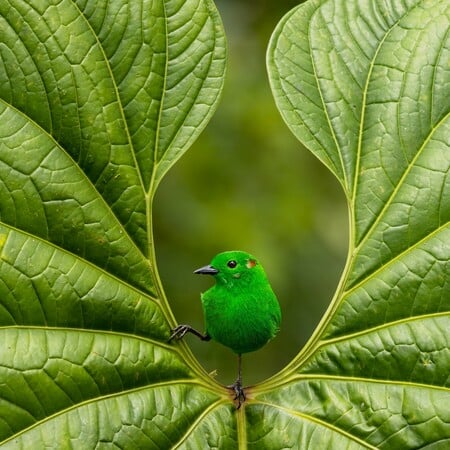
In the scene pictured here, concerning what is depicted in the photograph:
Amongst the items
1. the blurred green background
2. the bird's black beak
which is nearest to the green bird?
the bird's black beak

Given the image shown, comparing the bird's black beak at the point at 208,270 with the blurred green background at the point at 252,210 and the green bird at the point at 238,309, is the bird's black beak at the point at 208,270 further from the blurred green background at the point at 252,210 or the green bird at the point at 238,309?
the blurred green background at the point at 252,210

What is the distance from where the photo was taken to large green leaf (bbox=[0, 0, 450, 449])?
5.59ft

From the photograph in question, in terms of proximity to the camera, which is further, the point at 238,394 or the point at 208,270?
the point at 208,270

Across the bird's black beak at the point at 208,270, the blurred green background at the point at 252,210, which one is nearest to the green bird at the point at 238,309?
the bird's black beak at the point at 208,270

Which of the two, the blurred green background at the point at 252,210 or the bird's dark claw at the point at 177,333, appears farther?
the blurred green background at the point at 252,210

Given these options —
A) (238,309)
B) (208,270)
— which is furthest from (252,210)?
(238,309)

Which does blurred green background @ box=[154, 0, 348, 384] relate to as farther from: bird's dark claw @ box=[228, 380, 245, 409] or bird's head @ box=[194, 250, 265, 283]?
bird's dark claw @ box=[228, 380, 245, 409]

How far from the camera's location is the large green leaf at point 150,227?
1.71m

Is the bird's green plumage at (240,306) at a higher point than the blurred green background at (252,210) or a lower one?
lower

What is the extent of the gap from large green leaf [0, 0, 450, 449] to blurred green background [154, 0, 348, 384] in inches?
73.7

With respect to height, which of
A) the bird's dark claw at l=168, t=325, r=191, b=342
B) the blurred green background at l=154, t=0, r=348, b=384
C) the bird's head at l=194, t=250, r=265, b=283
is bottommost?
the bird's dark claw at l=168, t=325, r=191, b=342

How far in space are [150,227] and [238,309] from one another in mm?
295

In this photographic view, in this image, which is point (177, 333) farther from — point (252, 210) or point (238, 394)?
point (252, 210)

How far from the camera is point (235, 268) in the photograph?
1968 mm
